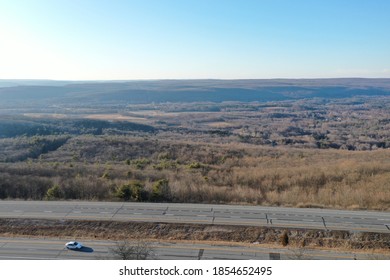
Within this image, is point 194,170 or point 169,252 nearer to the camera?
point 169,252

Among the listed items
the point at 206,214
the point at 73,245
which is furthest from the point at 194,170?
the point at 73,245

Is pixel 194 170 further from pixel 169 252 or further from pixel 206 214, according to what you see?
pixel 169 252

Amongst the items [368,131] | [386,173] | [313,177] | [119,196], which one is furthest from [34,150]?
[368,131]

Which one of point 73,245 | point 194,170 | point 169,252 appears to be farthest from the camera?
point 194,170

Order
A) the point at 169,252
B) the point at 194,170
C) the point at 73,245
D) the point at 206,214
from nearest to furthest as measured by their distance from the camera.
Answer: the point at 169,252
the point at 73,245
the point at 206,214
the point at 194,170

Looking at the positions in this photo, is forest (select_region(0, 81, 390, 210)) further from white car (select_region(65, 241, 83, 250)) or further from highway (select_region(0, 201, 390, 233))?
white car (select_region(65, 241, 83, 250))

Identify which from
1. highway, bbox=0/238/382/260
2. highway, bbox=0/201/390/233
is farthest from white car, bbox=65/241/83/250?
highway, bbox=0/201/390/233

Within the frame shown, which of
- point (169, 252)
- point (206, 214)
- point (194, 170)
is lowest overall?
point (194, 170)
